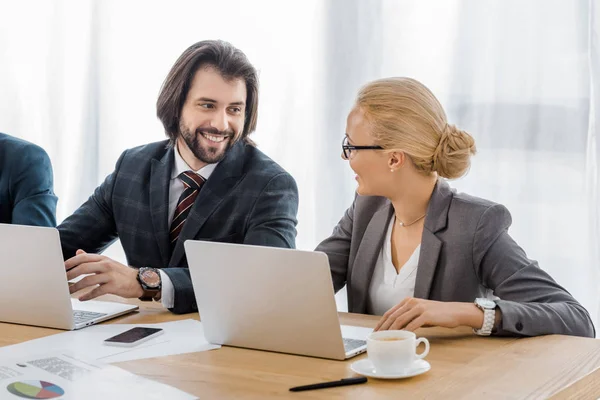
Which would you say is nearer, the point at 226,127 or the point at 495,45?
the point at 226,127

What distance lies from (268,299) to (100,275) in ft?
1.80

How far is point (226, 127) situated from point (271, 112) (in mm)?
1067

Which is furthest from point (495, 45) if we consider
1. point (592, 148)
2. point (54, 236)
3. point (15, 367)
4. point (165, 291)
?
point (15, 367)

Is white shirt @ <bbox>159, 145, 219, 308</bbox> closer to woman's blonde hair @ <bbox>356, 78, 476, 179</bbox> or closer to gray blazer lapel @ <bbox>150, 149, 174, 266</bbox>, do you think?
gray blazer lapel @ <bbox>150, 149, 174, 266</bbox>

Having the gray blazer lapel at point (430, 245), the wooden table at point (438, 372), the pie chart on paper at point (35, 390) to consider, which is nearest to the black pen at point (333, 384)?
the wooden table at point (438, 372)

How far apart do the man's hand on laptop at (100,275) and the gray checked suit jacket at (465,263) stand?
547 millimetres

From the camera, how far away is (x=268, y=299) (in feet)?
5.30

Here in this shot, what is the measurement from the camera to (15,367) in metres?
1.56

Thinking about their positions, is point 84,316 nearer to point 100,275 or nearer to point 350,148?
point 100,275

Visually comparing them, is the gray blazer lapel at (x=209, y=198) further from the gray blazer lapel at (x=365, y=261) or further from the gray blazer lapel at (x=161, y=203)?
the gray blazer lapel at (x=365, y=261)

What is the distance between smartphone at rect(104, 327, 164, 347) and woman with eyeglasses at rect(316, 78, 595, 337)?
1.77ft

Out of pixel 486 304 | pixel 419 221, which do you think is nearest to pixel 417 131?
pixel 419 221

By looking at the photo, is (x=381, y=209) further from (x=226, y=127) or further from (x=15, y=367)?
(x=15, y=367)

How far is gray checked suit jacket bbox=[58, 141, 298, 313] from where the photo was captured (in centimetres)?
240
